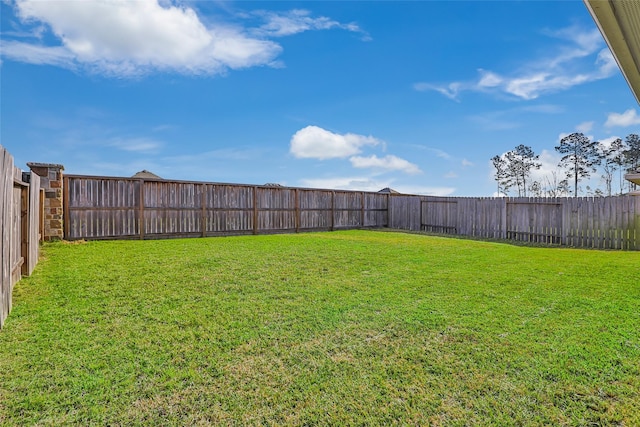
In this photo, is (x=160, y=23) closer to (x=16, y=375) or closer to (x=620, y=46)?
(x=16, y=375)

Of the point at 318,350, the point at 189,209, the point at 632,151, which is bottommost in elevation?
the point at 318,350

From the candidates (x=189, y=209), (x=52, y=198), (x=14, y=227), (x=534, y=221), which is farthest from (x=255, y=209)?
(x=534, y=221)

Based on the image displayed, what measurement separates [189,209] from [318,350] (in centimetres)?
891

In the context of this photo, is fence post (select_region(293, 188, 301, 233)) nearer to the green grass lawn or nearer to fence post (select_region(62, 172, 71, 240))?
fence post (select_region(62, 172, 71, 240))

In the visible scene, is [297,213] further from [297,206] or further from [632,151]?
[632,151]

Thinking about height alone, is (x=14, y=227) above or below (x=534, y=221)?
above

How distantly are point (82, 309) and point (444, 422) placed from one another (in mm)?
3454

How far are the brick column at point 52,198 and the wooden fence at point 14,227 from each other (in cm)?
241

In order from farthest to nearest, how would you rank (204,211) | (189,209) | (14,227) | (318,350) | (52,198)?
(204,211) < (189,209) < (52,198) < (14,227) < (318,350)

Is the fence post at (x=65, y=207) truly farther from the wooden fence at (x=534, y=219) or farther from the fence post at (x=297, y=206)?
the wooden fence at (x=534, y=219)

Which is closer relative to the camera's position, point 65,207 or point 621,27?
point 621,27

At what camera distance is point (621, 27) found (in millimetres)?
2002

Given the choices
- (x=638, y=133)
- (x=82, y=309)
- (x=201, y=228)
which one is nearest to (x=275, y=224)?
(x=201, y=228)

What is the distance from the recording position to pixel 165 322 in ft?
10.0
